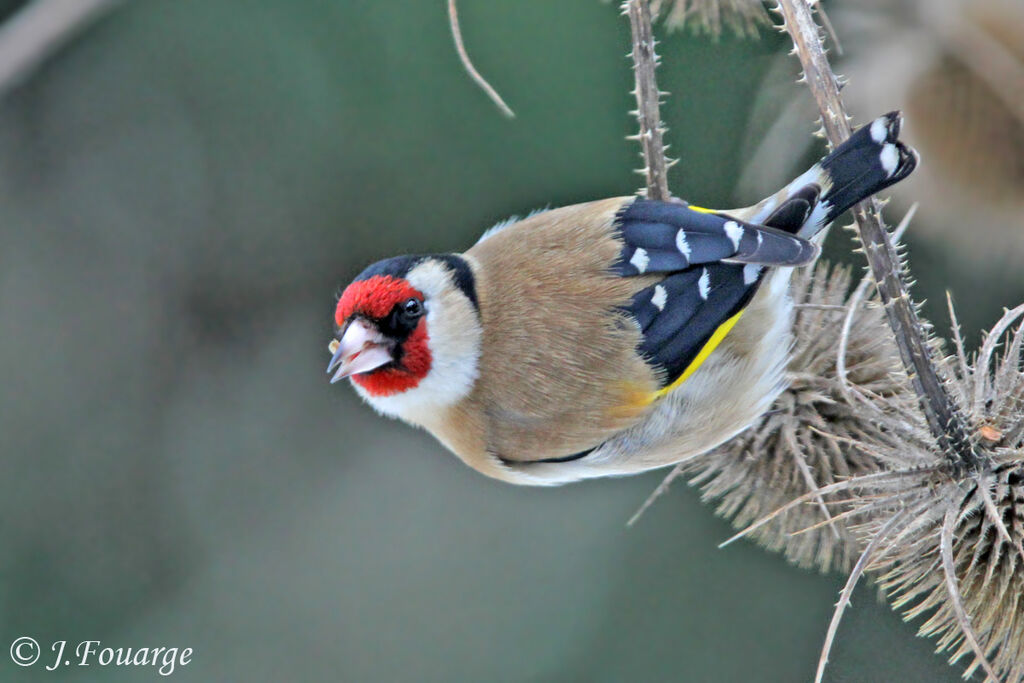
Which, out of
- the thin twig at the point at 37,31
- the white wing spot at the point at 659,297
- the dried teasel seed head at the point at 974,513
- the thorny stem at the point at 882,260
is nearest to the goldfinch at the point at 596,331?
the white wing spot at the point at 659,297

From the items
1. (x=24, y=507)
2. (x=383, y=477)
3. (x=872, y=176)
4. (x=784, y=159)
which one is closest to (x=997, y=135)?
(x=784, y=159)

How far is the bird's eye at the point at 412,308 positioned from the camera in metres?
1.60

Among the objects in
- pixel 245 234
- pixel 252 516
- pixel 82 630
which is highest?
pixel 245 234

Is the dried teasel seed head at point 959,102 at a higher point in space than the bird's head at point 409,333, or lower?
higher

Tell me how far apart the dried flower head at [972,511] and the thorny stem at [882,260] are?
3.9 inches

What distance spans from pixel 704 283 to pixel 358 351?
57 centimetres

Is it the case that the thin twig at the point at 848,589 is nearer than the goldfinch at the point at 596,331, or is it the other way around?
the thin twig at the point at 848,589

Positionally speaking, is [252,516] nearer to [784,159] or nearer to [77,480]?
[77,480]

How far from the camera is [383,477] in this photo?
3508 millimetres

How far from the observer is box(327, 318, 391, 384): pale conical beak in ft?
4.96

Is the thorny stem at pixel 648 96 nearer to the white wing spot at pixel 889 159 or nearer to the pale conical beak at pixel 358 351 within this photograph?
the white wing spot at pixel 889 159

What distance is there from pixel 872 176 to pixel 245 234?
7.91 ft

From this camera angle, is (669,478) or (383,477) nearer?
(669,478)

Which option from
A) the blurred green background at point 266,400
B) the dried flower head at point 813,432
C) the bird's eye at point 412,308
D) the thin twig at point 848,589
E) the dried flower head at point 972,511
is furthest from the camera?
the blurred green background at point 266,400
